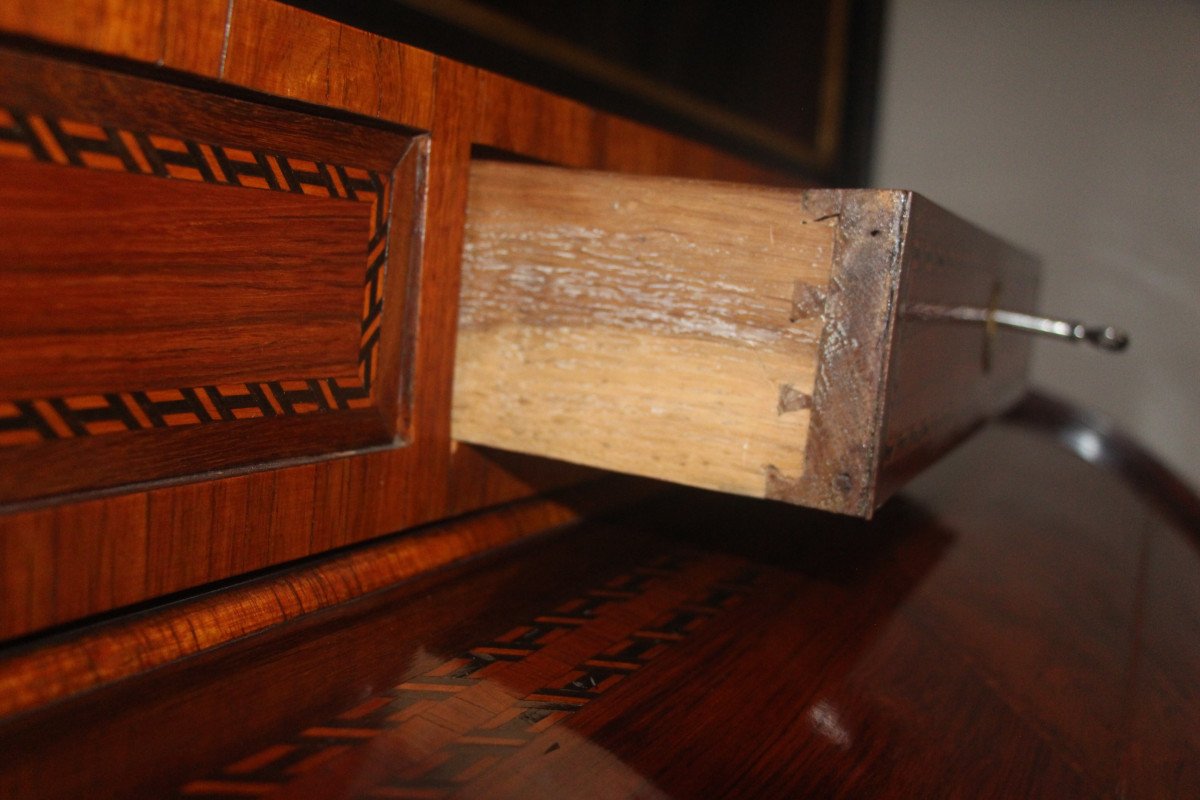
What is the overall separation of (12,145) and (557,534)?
0.45 m

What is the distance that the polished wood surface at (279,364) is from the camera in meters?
0.37

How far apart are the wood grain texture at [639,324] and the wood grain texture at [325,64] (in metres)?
0.08

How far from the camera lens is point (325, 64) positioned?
0.46 metres

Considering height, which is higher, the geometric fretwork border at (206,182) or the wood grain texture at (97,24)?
the wood grain texture at (97,24)

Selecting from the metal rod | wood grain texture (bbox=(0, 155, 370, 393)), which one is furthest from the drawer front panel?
the metal rod

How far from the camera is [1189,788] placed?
0.42 meters

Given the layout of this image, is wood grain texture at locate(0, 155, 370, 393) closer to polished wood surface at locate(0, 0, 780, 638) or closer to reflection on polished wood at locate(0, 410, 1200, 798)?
polished wood surface at locate(0, 0, 780, 638)

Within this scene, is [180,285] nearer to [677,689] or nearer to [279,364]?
[279,364]

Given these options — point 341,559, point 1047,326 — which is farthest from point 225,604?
point 1047,326

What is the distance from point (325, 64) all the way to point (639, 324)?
22 centimetres

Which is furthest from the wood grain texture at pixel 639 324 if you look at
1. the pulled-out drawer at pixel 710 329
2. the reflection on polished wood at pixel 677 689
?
the reflection on polished wood at pixel 677 689

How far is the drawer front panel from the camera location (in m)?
0.37

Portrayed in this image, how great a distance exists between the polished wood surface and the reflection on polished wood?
5cm

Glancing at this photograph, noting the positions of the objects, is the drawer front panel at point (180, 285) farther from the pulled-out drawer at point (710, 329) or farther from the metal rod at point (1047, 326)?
the metal rod at point (1047, 326)
